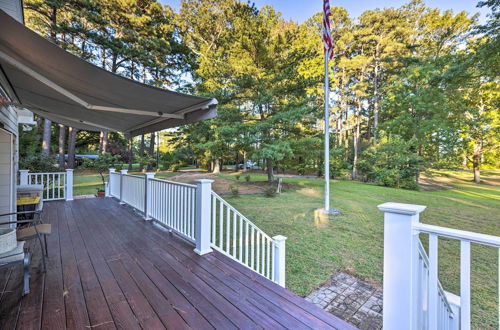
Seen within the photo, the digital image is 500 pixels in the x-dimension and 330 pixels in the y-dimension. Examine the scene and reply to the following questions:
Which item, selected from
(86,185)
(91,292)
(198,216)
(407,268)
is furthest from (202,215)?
(86,185)

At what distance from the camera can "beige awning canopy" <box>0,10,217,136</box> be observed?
6.11 feet

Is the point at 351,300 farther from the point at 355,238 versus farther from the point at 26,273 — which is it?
the point at 26,273

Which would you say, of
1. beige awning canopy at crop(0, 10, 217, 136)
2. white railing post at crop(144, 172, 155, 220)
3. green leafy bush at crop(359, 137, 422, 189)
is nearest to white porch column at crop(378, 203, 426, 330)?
beige awning canopy at crop(0, 10, 217, 136)

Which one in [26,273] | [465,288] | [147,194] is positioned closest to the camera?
[465,288]

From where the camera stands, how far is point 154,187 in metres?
4.49

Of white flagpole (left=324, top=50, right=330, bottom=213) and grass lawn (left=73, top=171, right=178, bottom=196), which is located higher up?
white flagpole (left=324, top=50, right=330, bottom=213)

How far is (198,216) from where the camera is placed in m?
3.19

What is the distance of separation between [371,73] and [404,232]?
76.7 feet

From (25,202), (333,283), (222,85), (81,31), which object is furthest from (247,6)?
(333,283)

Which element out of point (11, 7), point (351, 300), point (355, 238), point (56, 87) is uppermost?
point (11, 7)

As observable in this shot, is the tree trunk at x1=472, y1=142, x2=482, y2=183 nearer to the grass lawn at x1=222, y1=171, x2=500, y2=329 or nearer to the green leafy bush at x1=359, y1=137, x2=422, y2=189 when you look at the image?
the green leafy bush at x1=359, y1=137, x2=422, y2=189

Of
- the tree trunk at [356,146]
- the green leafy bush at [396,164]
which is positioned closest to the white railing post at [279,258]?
the green leafy bush at [396,164]

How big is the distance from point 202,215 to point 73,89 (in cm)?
228

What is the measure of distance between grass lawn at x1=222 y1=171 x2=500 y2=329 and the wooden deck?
1.62 meters
